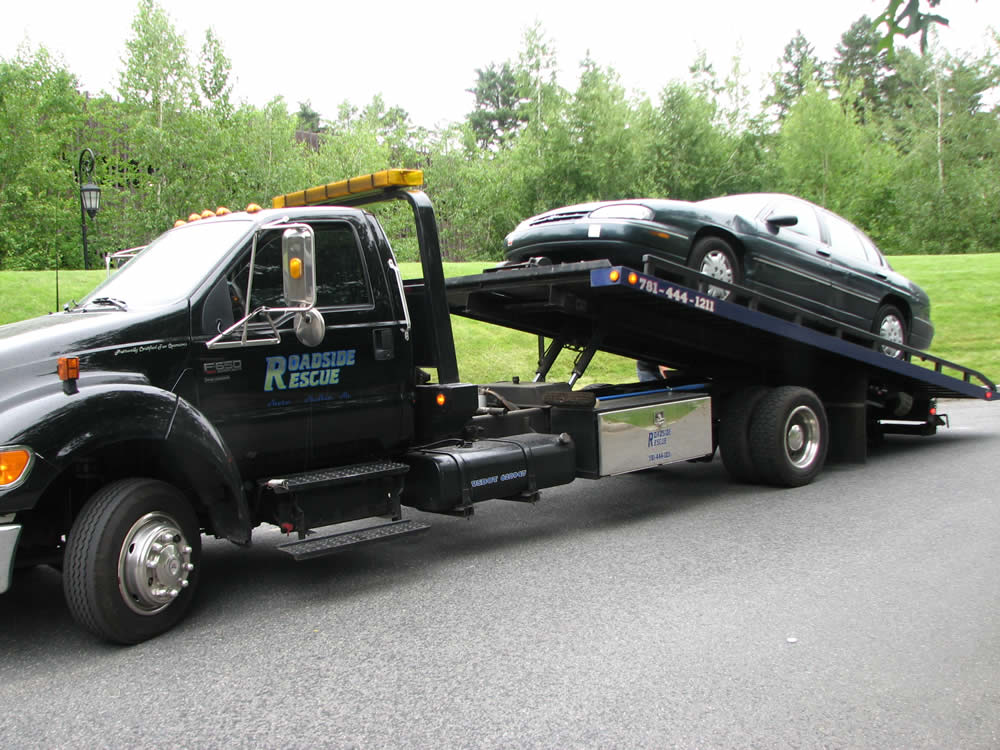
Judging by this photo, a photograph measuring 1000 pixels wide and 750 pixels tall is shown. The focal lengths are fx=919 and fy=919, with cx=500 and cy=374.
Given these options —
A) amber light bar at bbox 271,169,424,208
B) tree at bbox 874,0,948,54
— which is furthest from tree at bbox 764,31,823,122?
tree at bbox 874,0,948,54

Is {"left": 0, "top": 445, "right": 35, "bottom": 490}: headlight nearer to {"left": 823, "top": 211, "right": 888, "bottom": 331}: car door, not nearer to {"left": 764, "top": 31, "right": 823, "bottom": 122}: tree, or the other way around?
{"left": 823, "top": 211, "right": 888, "bottom": 331}: car door

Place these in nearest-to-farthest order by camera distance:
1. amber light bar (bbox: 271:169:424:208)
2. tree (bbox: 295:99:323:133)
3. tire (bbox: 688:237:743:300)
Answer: amber light bar (bbox: 271:169:424:208), tire (bbox: 688:237:743:300), tree (bbox: 295:99:323:133)

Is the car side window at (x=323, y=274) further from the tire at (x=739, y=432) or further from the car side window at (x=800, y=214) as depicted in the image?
the car side window at (x=800, y=214)

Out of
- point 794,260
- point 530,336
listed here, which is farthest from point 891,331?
point 530,336

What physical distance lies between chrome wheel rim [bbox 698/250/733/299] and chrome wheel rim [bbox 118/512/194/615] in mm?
4662

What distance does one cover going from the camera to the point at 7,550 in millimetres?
4062

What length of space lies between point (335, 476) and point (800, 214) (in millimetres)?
5600

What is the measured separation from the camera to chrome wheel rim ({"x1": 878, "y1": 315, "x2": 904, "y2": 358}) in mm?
9562

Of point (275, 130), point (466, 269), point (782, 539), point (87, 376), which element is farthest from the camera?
point (275, 130)

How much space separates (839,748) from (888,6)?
2.48 metres

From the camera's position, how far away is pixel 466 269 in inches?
925

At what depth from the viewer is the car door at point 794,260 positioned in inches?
324

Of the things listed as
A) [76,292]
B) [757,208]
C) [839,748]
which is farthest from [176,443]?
[76,292]

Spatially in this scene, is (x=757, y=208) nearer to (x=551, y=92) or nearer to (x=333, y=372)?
(x=333, y=372)
